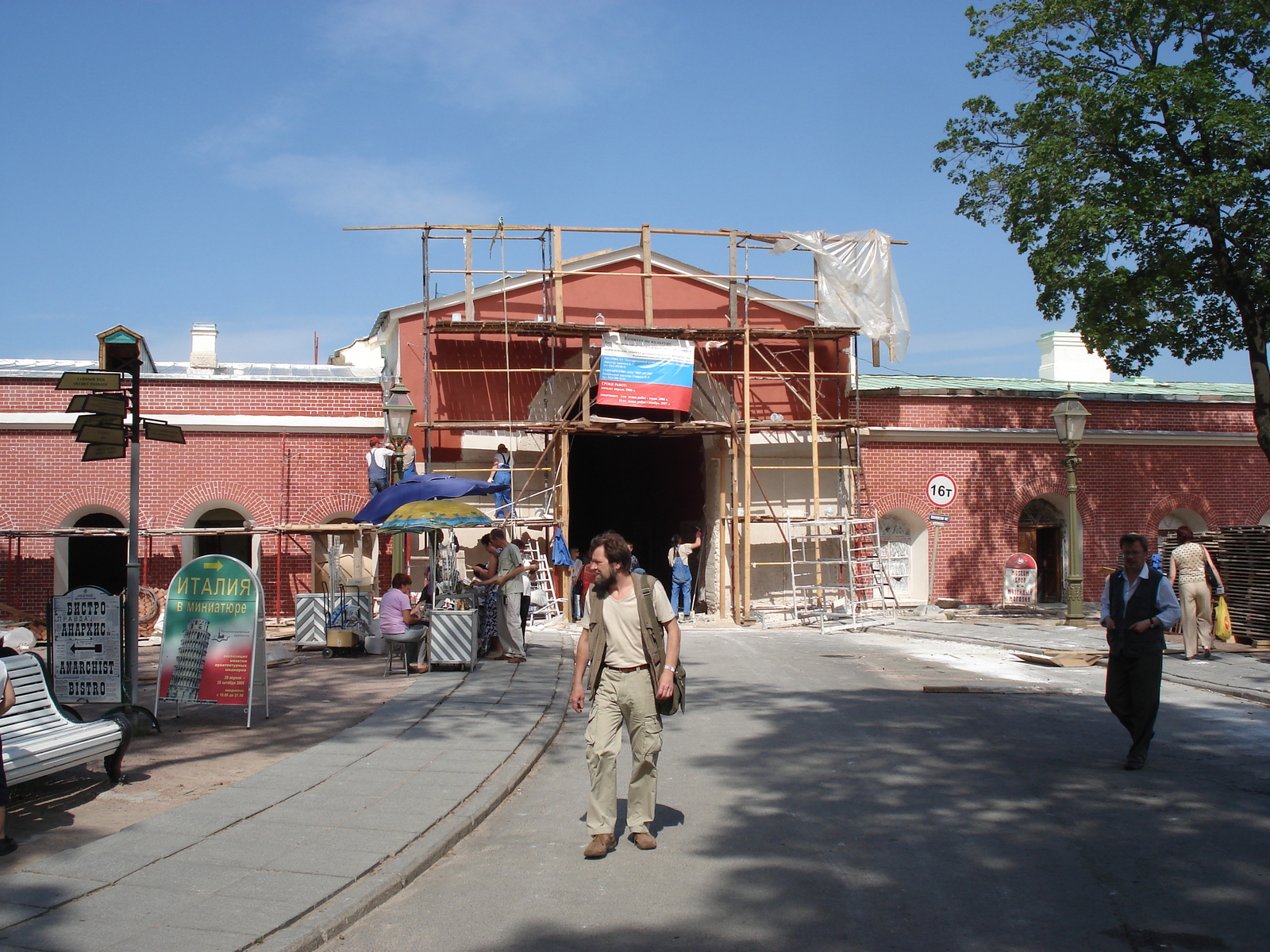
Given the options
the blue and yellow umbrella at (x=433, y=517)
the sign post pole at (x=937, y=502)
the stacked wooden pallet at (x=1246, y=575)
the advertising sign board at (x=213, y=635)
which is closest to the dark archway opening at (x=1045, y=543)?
the sign post pole at (x=937, y=502)

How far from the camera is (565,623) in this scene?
20.6 metres

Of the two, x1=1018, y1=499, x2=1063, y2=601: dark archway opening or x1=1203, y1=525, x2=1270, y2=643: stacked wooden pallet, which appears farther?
x1=1018, y1=499, x2=1063, y2=601: dark archway opening

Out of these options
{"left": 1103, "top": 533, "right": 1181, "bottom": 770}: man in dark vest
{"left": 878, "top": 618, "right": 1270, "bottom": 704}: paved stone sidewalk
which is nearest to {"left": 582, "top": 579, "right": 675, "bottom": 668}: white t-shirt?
{"left": 1103, "top": 533, "right": 1181, "bottom": 770}: man in dark vest

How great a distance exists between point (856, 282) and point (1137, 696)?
54.7ft

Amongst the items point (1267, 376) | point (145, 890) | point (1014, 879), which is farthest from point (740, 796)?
point (1267, 376)

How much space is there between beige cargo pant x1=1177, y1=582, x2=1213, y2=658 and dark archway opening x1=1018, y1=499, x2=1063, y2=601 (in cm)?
1049

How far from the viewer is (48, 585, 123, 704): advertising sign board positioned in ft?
28.1

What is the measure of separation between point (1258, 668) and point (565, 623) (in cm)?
1161

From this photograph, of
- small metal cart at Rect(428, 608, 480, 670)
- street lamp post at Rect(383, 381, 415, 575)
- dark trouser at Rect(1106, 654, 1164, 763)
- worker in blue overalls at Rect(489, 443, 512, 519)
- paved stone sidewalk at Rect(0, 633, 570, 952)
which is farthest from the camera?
worker in blue overalls at Rect(489, 443, 512, 519)

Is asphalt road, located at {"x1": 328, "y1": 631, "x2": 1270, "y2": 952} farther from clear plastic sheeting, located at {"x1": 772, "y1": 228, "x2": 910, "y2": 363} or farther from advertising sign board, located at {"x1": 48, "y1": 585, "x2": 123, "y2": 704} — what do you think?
clear plastic sheeting, located at {"x1": 772, "y1": 228, "x2": 910, "y2": 363}

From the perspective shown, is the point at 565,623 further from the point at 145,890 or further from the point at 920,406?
the point at 145,890

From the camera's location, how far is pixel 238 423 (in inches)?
816

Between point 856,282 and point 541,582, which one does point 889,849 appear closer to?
point 541,582

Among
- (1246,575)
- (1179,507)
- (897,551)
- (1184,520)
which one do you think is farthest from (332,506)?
(1184,520)
